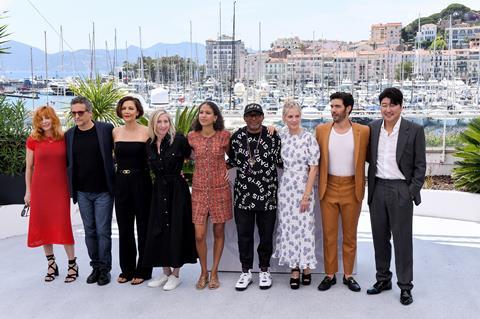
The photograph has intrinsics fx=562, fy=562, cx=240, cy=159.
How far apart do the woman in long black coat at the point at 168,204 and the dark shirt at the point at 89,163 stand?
40cm

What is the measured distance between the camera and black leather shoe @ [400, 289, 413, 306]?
12.6ft

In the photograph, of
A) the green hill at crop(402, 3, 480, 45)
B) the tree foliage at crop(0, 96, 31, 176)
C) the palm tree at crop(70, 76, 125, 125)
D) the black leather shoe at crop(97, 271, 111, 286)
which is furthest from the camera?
the green hill at crop(402, 3, 480, 45)

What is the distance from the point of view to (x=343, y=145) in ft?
12.8

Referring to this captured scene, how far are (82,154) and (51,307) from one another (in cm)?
110

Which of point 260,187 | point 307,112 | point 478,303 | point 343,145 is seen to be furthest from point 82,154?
point 307,112

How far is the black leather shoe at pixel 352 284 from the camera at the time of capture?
4.09 m

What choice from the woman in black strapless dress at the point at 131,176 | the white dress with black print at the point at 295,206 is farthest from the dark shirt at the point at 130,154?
the white dress with black print at the point at 295,206

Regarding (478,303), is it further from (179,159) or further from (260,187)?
(179,159)

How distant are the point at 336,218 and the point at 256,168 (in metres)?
0.70

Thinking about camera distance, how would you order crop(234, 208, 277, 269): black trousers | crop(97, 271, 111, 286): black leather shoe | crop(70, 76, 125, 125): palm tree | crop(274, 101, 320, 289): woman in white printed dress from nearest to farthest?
crop(274, 101, 320, 289): woman in white printed dress < crop(234, 208, 277, 269): black trousers < crop(97, 271, 111, 286): black leather shoe < crop(70, 76, 125, 125): palm tree

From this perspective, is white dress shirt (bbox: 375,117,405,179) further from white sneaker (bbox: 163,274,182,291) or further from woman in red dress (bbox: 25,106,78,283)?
woman in red dress (bbox: 25,106,78,283)

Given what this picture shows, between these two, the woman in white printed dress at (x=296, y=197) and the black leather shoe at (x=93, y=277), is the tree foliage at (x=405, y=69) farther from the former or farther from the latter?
the black leather shoe at (x=93, y=277)

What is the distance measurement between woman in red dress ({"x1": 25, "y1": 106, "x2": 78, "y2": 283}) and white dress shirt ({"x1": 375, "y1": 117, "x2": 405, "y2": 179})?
7.56 ft

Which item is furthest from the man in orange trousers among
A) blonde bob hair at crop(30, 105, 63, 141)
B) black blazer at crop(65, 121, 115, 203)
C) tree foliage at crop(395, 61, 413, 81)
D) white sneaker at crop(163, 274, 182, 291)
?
tree foliage at crop(395, 61, 413, 81)
